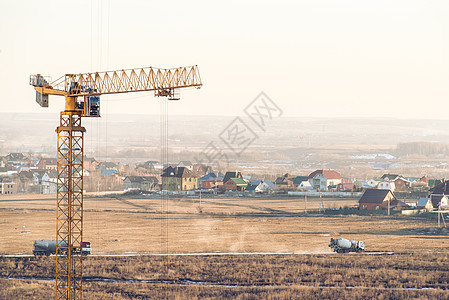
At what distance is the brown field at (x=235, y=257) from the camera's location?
51406mm

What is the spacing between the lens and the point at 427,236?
77938 millimetres

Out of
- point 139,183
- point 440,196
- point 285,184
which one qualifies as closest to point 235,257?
point 440,196

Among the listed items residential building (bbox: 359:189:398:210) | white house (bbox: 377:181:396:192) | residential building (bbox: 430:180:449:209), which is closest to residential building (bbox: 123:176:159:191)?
white house (bbox: 377:181:396:192)

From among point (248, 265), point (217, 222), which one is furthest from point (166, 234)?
point (248, 265)

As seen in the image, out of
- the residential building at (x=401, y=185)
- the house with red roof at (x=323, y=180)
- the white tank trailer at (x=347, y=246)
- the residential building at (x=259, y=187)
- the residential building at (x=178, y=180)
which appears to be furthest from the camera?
the house with red roof at (x=323, y=180)

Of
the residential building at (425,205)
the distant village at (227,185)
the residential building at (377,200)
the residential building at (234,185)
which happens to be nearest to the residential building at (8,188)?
the distant village at (227,185)

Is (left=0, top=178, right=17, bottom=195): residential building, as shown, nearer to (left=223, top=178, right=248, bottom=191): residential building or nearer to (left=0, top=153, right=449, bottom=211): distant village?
(left=0, top=153, right=449, bottom=211): distant village

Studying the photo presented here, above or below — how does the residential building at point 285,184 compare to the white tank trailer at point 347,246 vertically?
above

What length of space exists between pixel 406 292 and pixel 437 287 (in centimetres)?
330

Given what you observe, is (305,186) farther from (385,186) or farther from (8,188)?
(8,188)

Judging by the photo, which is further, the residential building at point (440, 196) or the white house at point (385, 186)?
the white house at point (385, 186)

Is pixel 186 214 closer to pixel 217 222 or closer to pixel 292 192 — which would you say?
pixel 217 222

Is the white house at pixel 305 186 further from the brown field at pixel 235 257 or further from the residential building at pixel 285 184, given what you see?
the brown field at pixel 235 257

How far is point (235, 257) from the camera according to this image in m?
63.0
